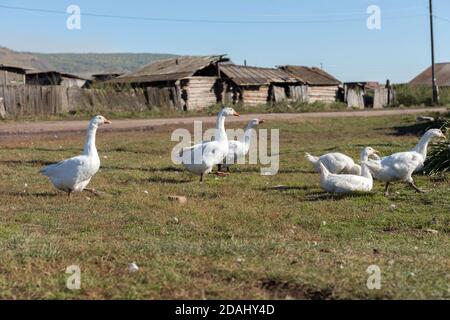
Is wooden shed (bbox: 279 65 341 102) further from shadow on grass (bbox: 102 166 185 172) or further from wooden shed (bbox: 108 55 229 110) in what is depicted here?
shadow on grass (bbox: 102 166 185 172)

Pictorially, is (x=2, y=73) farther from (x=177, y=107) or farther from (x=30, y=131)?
(x=30, y=131)

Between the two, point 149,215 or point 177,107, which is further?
point 177,107

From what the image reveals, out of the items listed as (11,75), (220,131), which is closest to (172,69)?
(11,75)

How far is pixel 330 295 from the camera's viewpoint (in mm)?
5062

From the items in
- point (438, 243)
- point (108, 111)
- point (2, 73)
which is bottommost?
point (438, 243)

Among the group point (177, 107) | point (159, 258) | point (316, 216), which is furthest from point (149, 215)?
point (177, 107)

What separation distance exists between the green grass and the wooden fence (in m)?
21.6

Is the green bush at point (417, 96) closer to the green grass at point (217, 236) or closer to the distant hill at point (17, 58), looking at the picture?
the green grass at point (217, 236)

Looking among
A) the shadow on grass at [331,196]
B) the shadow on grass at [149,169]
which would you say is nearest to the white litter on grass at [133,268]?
the shadow on grass at [331,196]

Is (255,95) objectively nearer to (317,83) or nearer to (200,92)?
(200,92)

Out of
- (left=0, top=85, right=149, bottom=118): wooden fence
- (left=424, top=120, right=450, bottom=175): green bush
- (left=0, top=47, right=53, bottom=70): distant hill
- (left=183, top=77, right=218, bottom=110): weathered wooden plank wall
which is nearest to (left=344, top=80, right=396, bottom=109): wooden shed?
(left=183, top=77, right=218, bottom=110): weathered wooden plank wall

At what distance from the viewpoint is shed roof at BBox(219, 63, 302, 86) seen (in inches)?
1958

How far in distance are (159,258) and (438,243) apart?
367 centimetres

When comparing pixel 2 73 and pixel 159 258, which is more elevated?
pixel 2 73
